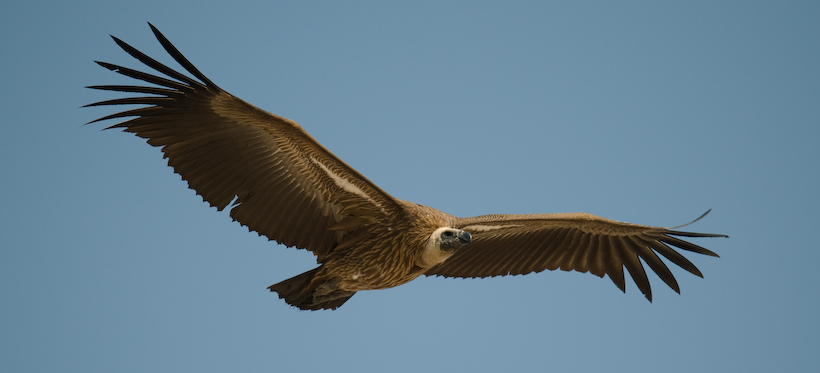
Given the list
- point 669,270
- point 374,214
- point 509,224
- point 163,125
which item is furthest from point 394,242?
point 669,270

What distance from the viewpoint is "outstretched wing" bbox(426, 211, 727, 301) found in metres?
8.11

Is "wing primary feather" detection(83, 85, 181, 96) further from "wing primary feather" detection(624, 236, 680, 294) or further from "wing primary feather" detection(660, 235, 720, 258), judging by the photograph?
"wing primary feather" detection(660, 235, 720, 258)

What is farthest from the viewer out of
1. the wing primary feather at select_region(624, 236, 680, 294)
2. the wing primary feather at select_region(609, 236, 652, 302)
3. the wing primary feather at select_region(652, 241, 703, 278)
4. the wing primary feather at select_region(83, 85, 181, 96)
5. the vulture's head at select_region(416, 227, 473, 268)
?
the wing primary feather at select_region(609, 236, 652, 302)

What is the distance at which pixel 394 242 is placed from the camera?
697 centimetres

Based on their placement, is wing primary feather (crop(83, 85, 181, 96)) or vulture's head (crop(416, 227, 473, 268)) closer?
wing primary feather (crop(83, 85, 181, 96))

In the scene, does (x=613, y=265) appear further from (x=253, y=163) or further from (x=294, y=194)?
(x=253, y=163)

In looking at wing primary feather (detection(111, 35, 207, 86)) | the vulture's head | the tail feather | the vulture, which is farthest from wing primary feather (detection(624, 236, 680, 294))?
wing primary feather (detection(111, 35, 207, 86))

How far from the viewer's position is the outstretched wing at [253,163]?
6.36 meters

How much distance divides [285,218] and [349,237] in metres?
0.62

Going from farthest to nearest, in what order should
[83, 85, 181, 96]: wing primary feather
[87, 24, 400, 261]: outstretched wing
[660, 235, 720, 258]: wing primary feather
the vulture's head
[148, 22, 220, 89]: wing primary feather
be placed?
[660, 235, 720, 258]: wing primary feather
the vulture's head
[87, 24, 400, 261]: outstretched wing
[83, 85, 181, 96]: wing primary feather
[148, 22, 220, 89]: wing primary feather

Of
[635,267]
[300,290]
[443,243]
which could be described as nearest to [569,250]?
[635,267]

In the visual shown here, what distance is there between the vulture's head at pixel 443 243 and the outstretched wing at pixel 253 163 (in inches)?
17.2

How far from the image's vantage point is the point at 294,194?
694 cm

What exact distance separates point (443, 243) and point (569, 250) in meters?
2.31
